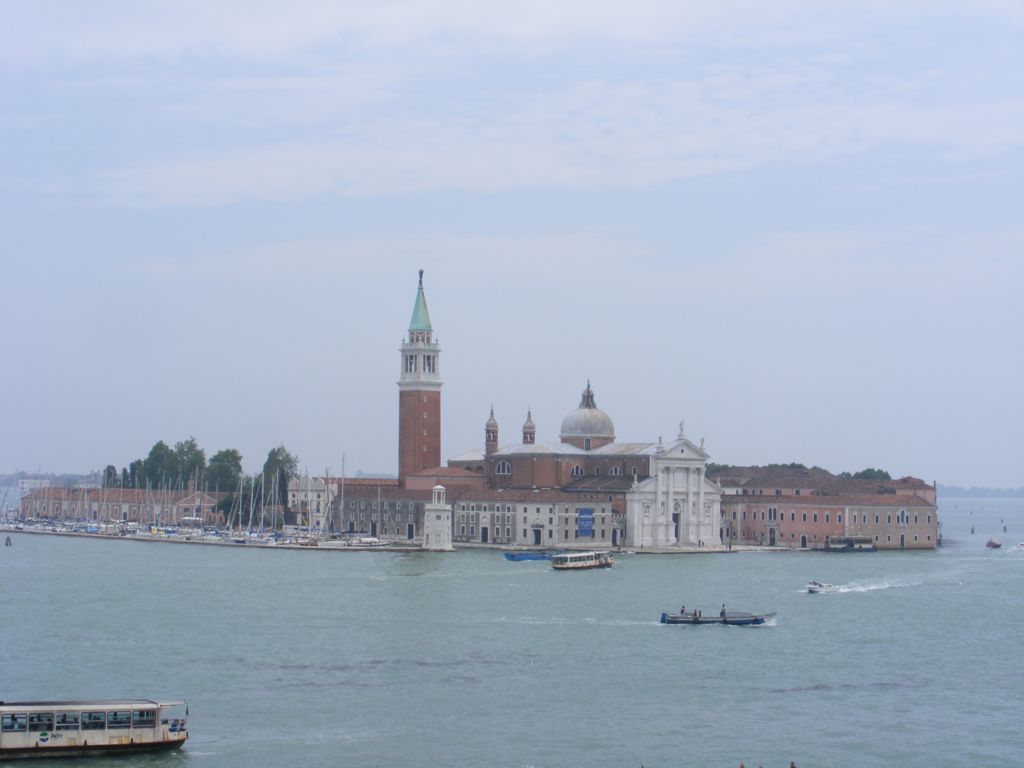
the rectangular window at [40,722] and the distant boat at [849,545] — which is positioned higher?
the distant boat at [849,545]

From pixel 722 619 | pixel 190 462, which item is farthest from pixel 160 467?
pixel 722 619

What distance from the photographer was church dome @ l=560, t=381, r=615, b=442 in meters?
78.9

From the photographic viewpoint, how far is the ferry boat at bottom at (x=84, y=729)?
936 inches

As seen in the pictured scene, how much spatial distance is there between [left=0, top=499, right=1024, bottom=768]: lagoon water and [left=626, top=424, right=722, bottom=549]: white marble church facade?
1521 cm

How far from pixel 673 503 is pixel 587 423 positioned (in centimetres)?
930

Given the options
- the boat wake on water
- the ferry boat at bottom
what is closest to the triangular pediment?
the boat wake on water

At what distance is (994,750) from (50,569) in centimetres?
3749

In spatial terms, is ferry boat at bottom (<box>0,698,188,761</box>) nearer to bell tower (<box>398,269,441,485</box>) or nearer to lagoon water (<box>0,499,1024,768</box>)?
lagoon water (<box>0,499,1024,768</box>)

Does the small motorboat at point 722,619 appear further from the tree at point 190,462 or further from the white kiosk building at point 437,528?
the tree at point 190,462

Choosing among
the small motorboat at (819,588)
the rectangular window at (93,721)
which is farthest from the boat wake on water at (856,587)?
the rectangular window at (93,721)

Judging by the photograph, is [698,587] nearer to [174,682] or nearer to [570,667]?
[570,667]

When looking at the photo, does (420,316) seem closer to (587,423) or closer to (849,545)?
(587,423)

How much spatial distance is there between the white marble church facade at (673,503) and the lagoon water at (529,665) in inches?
599

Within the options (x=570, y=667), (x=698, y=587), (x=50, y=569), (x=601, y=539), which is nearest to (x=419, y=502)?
(x=601, y=539)
